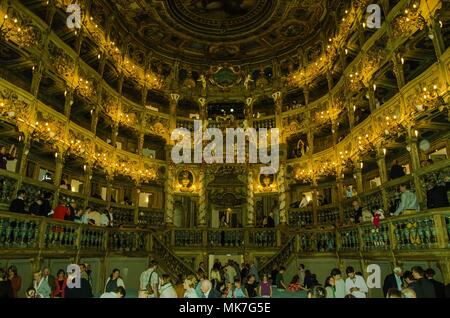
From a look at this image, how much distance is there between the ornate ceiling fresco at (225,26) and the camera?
68.2 feet

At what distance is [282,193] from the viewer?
21.7 m

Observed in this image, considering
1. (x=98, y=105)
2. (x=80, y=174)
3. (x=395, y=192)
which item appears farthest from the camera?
(x=80, y=174)

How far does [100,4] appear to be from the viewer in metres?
19.5

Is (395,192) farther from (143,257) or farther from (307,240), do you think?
(143,257)

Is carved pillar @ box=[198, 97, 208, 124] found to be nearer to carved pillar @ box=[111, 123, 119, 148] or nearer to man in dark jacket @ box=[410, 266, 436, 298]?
carved pillar @ box=[111, 123, 119, 148]

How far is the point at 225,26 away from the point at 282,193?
13098mm

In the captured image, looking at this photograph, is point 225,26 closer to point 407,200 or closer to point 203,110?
point 203,110

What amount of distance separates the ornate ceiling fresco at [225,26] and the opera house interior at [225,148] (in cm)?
12

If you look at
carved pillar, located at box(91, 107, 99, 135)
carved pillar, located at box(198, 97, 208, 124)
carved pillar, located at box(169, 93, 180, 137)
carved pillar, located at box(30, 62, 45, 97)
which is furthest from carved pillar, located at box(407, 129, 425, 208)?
carved pillar, located at box(30, 62, 45, 97)

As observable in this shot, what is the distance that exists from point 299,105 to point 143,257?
52.3ft

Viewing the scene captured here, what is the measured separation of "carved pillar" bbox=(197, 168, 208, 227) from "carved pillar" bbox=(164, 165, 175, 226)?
1.99 meters

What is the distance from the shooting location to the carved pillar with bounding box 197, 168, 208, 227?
2144 centimetres
